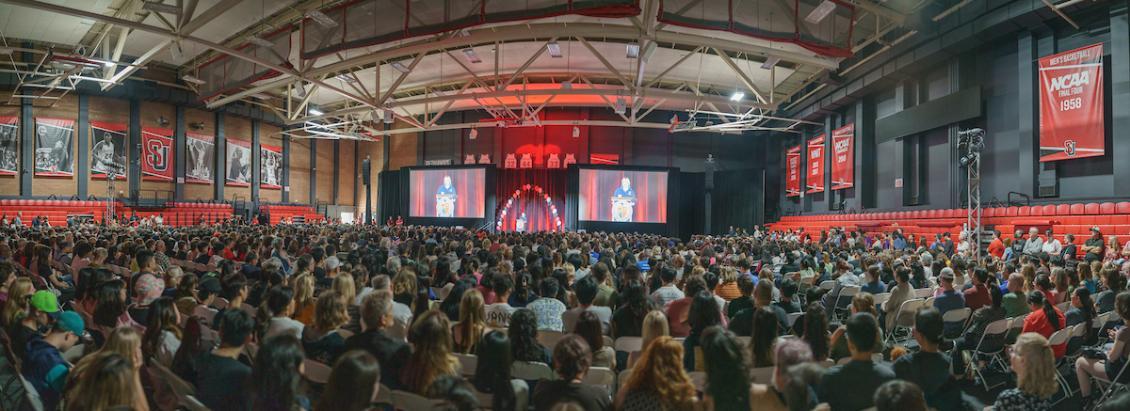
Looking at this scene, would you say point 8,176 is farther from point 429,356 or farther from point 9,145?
point 429,356

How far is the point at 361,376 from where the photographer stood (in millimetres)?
2262

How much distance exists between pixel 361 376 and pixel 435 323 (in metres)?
0.71

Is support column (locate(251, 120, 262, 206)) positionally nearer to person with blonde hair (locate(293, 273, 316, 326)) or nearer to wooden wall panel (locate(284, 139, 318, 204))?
wooden wall panel (locate(284, 139, 318, 204))

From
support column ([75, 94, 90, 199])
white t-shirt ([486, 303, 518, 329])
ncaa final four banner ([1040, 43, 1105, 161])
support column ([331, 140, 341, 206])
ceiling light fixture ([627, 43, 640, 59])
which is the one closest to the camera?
white t-shirt ([486, 303, 518, 329])

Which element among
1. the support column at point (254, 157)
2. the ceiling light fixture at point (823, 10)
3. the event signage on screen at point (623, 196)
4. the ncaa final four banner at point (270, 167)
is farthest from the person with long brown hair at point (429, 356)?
the ncaa final four banner at point (270, 167)

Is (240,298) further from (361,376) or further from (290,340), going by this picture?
(361,376)

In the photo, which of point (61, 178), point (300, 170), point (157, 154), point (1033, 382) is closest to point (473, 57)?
point (1033, 382)

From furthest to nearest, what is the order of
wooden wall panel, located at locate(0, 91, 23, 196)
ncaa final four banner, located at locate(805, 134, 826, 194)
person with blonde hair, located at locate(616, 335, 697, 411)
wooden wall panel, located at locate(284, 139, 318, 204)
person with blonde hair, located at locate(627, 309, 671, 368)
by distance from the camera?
1. wooden wall panel, located at locate(284, 139, 318, 204)
2. ncaa final four banner, located at locate(805, 134, 826, 194)
3. wooden wall panel, located at locate(0, 91, 23, 196)
4. person with blonde hair, located at locate(627, 309, 671, 368)
5. person with blonde hair, located at locate(616, 335, 697, 411)

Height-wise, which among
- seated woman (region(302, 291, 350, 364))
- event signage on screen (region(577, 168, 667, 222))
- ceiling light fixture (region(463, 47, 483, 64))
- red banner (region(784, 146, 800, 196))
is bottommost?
seated woman (region(302, 291, 350, 364))

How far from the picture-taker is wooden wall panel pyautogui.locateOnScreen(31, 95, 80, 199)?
72.6 ft

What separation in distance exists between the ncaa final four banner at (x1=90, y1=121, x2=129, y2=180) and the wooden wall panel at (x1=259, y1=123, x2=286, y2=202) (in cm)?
624

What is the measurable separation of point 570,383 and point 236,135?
→ 30544 millimetres

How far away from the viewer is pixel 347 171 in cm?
3403

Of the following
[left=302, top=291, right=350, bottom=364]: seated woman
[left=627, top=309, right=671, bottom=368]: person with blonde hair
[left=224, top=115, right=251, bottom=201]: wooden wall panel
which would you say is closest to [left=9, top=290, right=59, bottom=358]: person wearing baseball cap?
[left=302, top=291, right=350, bottom=364]: seated woman
